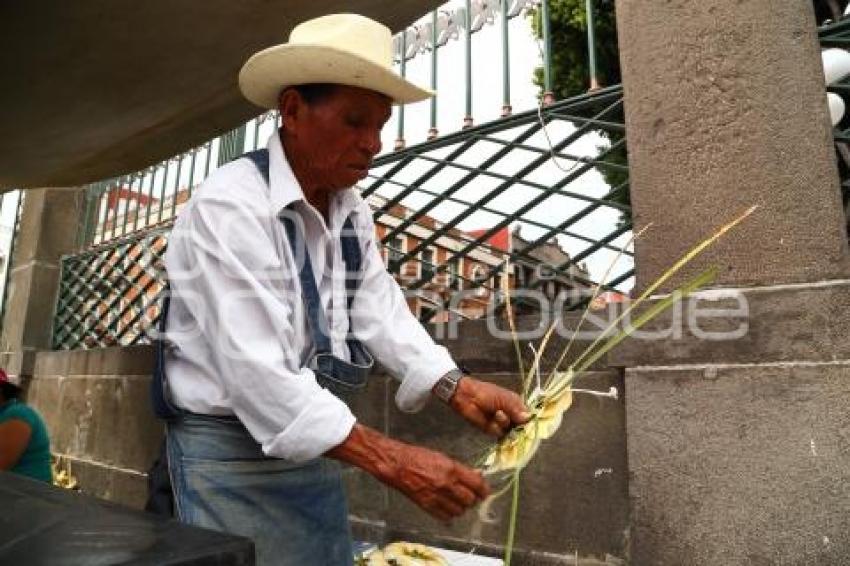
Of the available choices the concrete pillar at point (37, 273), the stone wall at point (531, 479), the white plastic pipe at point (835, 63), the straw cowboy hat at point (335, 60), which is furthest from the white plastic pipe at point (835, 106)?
the concrete pillar at point (37, 273)

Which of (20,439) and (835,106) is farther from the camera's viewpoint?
(20,439)

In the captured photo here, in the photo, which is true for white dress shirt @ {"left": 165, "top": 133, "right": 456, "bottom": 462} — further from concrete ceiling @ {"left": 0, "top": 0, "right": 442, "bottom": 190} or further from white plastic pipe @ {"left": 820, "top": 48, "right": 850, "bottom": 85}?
white plastic pipe @ {"left": 820, "top": 48, "right": 850, "bottom": 85}

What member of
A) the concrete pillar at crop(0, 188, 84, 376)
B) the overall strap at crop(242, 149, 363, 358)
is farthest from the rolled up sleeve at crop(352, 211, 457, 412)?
the concrete pillar at crop(0, 188, 84, 376)

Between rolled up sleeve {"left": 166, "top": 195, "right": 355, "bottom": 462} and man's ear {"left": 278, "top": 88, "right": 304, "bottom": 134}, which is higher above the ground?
man's ear {"left": 278, "top": 88, "right": 304, "bottom": 134}

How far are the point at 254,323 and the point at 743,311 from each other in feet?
5.65

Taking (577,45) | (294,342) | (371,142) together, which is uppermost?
(577,45)

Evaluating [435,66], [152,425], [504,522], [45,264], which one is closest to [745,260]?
[504,522]

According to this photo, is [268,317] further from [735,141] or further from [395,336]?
[735,141]

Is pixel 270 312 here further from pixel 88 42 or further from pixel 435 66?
pixel 435 66

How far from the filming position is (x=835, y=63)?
9.10ft

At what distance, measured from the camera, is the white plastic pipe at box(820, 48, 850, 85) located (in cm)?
274

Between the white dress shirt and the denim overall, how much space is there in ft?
0.16

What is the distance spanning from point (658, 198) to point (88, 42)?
7.24 ft

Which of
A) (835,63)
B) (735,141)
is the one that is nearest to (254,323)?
(735,141)
